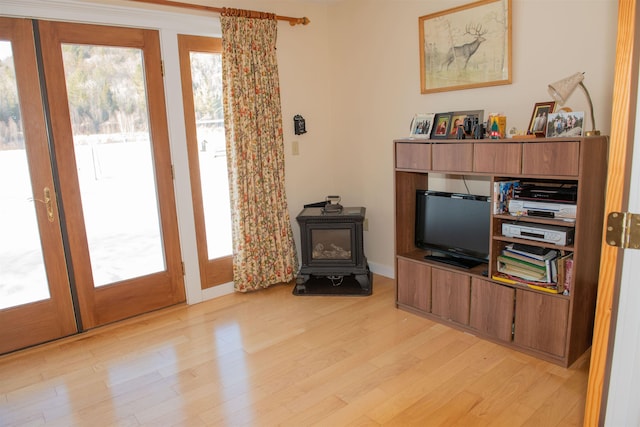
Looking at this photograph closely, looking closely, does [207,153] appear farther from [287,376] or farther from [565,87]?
[565,87]

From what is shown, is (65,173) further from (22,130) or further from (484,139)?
(484,139)

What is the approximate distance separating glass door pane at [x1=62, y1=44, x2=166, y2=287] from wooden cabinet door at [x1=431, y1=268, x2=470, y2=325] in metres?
2.20

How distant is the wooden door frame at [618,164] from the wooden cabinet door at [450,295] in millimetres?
1640

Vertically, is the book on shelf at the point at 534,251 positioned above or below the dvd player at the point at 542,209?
below

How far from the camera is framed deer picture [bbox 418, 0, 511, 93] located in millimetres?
2959

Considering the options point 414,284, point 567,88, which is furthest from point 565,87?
point 414,284

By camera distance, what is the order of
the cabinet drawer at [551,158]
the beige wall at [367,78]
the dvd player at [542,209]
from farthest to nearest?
the beige wall at [367,78] < the dvd player at [542,209] < the cabinet drawer at [551,158]

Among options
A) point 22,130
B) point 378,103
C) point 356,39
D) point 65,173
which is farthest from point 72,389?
point 356,39

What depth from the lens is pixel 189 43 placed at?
3.43 metres

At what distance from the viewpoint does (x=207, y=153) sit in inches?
144

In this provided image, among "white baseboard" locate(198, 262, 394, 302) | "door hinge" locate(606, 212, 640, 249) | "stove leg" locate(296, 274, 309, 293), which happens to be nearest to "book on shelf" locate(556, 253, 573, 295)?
"door hinge" locate(606, 212, 640, 249)

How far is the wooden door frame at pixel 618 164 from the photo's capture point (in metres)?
1.19

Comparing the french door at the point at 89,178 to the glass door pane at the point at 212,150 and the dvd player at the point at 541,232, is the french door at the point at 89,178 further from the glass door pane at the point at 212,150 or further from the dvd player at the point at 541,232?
the dvd player at the point at 541,232

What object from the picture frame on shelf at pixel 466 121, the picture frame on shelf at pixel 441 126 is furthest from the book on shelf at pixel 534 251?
the picture frame on shelf at pixel 441 126
